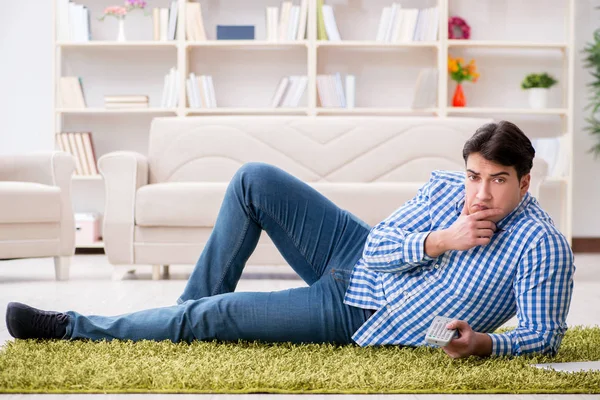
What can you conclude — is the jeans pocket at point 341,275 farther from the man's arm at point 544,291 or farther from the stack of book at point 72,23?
the stack of book at point 72,23

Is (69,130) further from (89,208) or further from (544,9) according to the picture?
(544,9)

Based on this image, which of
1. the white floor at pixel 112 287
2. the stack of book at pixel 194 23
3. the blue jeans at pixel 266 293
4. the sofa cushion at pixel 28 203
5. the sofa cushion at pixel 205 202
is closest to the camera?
the blue jeans at pixel 266 293

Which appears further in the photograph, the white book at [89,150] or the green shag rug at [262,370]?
the white book at [89,150]

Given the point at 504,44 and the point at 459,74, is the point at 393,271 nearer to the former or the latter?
the point at 459,74

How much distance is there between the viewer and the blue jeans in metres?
1.77

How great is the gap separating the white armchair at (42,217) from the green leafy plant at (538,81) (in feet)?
10.2

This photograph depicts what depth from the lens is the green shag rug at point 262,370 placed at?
1.48m

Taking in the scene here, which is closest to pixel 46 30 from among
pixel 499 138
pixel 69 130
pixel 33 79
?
pixel 33 79

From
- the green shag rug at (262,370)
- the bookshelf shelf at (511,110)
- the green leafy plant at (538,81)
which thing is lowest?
the green shag rug at (262,370)

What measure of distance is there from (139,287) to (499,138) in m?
Answer: 2.21

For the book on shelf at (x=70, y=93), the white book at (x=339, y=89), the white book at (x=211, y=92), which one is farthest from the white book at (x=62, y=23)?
the white book at (x=339, y=89)

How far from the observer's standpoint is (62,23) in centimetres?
535

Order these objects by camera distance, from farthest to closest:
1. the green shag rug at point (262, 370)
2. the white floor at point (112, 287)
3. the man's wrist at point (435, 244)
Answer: the white floor at point (112, 287) → the man's wrist at point (435, 244) → the green shag rug at point (262, 370)

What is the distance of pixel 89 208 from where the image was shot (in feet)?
18.4
